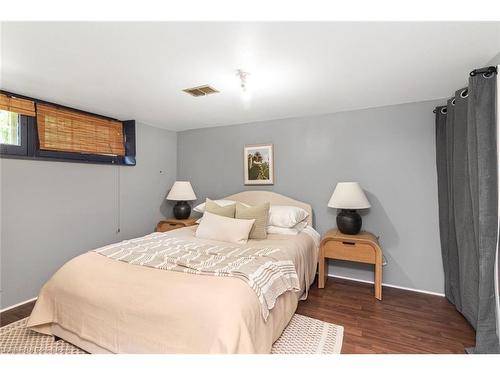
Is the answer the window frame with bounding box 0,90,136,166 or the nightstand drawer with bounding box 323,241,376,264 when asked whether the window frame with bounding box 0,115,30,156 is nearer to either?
the window frame with bounding box 0,90,136,166

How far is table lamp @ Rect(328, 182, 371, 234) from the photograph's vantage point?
263cm

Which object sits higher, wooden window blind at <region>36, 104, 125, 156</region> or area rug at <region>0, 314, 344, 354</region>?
wooden window blind at <region>36, 104, 125, 156</region>

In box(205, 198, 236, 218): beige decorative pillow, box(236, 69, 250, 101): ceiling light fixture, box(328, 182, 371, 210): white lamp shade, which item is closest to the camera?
box(236, 69, 250, 101): ceiling light fixture

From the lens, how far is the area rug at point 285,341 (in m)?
1.71

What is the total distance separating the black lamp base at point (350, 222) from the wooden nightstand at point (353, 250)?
56 millimetres

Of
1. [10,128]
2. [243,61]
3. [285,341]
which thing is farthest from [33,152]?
[285,341]

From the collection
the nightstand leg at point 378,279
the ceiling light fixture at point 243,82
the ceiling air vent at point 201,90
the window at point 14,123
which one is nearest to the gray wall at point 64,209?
the window at point 14,123

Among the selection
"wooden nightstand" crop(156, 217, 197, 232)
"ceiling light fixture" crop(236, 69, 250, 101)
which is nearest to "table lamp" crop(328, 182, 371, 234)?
"ceiling light fixture" crop(236, 69, 250, 101)

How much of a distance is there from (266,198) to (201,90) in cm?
167

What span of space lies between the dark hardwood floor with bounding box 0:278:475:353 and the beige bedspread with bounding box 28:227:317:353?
590mm

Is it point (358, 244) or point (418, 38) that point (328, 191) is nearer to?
point (358, 244)
